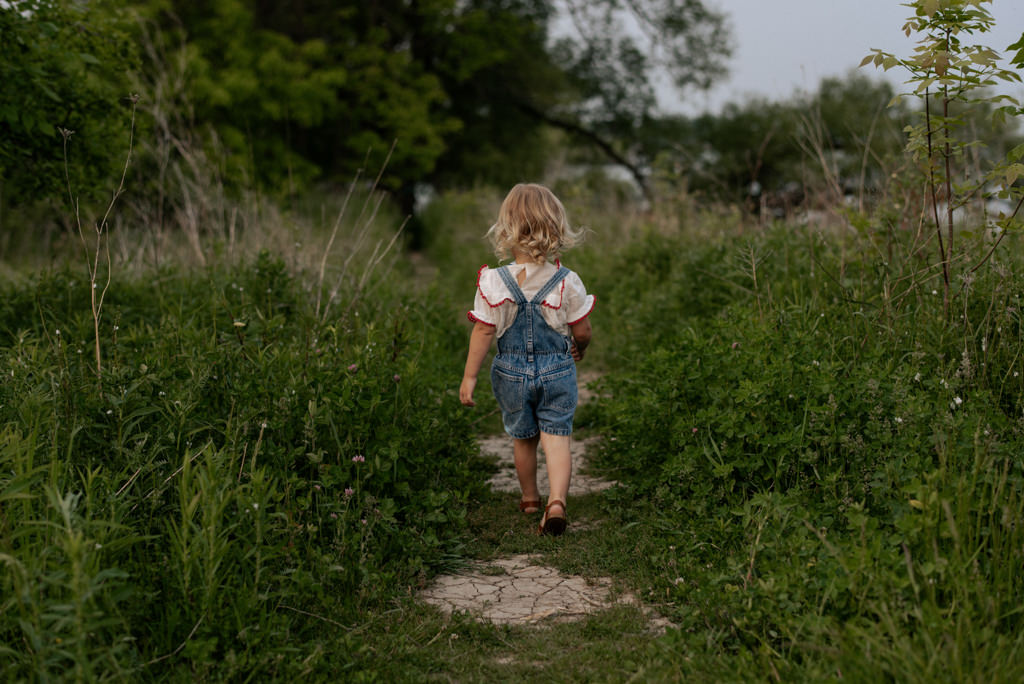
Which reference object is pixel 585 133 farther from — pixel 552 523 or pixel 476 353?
pixel 552 523

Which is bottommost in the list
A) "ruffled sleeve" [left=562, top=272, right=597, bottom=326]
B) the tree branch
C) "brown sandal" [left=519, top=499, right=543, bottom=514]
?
"brown sandal" [left=519, top=499, right=543, bottom=514]

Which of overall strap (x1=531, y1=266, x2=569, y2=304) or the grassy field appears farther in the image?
overall strap (x1=531, y1=266, x2=569, y2=304)

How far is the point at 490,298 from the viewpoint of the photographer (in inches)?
155

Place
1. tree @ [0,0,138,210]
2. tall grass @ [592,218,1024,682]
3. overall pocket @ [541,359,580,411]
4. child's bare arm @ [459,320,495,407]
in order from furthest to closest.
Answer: tree @ [0,0,138,210], overall pocket @ [541,359,580,411], child's bare arm @ [459,320,495,407], tall grass @ [592,218,1024,682]

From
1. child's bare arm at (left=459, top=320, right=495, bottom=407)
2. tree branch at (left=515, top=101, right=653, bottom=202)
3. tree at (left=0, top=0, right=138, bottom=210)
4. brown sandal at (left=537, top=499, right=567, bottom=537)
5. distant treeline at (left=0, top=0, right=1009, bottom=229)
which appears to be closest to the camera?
brown sandal at (left=537, top=499, right=567, bottom=537)

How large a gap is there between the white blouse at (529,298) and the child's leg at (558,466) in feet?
1.73

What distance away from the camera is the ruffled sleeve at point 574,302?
13.1ft

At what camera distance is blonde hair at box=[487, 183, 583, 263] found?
3936 millimetres

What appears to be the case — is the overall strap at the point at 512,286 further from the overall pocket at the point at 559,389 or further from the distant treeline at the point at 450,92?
the distant treeline at the point at 450,92

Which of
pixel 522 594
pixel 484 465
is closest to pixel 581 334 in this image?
pixel 484 465

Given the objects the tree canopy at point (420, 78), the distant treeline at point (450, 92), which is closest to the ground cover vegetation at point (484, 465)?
the distant treeline at point (450, 92)

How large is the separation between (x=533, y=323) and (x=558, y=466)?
688 millimetres

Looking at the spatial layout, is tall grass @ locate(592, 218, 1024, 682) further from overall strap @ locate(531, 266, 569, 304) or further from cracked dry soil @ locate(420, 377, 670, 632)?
overall strap @ locate(531, 266, 569, 304)

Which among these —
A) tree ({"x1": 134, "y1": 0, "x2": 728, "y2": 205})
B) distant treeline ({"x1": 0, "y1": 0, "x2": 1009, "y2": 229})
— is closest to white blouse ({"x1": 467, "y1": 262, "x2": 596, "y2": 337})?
distant treeline ({"x1": 0, "y1": 0, "x2": 1009, "y2": 229})
